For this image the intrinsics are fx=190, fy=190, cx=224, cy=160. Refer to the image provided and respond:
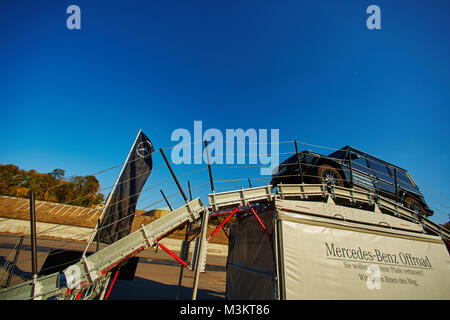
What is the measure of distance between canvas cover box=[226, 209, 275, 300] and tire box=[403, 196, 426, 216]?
7977 mm

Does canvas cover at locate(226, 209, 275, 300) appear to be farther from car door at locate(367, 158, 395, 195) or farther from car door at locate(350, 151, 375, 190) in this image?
car door at locate(367, 158, 395, 195)

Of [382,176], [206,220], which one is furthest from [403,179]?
[206,220]

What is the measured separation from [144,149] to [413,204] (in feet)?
42.0

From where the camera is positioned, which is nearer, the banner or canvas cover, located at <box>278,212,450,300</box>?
canvas cover, located at <box>278,212,450,300</box>

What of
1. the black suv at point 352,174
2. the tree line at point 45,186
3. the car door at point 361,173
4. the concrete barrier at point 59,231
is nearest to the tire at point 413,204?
the black suv at point 352,174

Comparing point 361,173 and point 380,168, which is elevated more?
point 380,168

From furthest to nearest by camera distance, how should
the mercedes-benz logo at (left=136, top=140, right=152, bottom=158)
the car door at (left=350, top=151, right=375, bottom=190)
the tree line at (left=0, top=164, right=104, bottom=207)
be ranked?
the tree line at (left=0, top=164, right=104, bottom=207)
the car door at (left=350, top=151, right=375, bottom=190)
the mercedes-benz logo at (left=136, top=140, right=152, bottom=158)

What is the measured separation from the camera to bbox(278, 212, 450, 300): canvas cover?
4941mm

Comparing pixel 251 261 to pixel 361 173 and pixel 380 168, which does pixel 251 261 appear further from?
pixel 380 168

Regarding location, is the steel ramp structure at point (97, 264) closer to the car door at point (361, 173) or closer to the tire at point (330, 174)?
the tire at point (330, 174)

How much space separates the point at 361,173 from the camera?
874 centimetres

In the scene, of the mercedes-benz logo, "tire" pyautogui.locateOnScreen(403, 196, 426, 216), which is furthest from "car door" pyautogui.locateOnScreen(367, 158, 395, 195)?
the mercedes-benz logo

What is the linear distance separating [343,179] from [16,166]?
8859 cm
